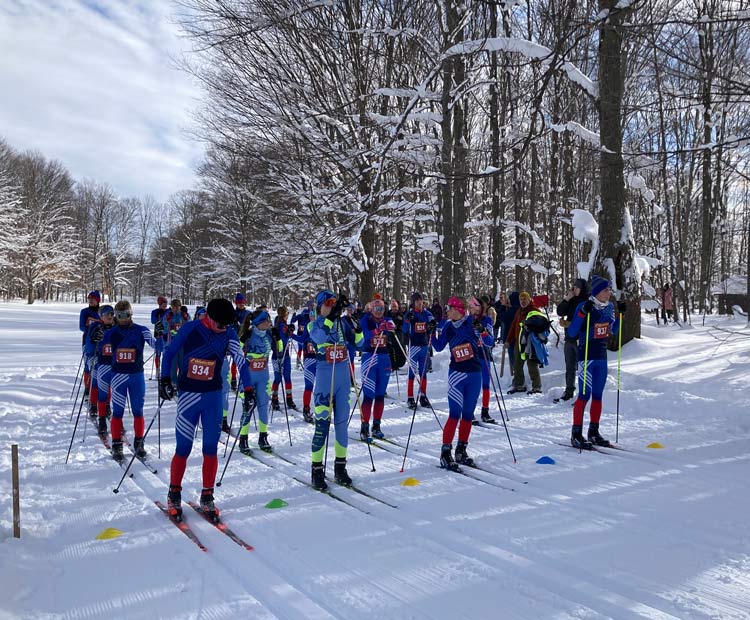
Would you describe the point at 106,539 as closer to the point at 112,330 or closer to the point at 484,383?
the point at 112,330

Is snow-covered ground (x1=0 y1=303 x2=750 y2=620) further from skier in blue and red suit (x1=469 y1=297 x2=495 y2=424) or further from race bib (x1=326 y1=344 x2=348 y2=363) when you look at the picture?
race bib (x1=326 y1=344 x2=348 y2=363)

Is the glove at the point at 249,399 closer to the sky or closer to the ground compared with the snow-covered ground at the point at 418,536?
closer to the sky

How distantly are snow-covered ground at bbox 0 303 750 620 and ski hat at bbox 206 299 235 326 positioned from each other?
191 cm

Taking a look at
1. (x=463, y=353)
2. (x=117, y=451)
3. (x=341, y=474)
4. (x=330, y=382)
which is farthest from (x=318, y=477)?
(x=117, y=451)

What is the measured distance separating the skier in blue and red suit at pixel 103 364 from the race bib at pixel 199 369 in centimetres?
328

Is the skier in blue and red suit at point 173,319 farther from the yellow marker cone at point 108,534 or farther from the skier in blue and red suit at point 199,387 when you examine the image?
the yellow marker cone at point 108,534

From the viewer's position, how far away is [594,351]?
7.76m

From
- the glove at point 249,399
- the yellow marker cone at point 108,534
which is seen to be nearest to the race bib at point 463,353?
the glove at point 249,399

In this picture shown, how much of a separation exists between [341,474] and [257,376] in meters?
2.37

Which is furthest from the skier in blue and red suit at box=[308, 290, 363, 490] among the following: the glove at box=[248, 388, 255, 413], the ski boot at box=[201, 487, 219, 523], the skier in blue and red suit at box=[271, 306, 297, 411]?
the skier in blue and red suit at box=[271, 306, 297, 411]

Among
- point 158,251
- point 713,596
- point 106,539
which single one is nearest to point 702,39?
point 713,596

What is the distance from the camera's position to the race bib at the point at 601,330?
7.75 meters

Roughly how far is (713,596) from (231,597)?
3.22m

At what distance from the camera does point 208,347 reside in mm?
5488
